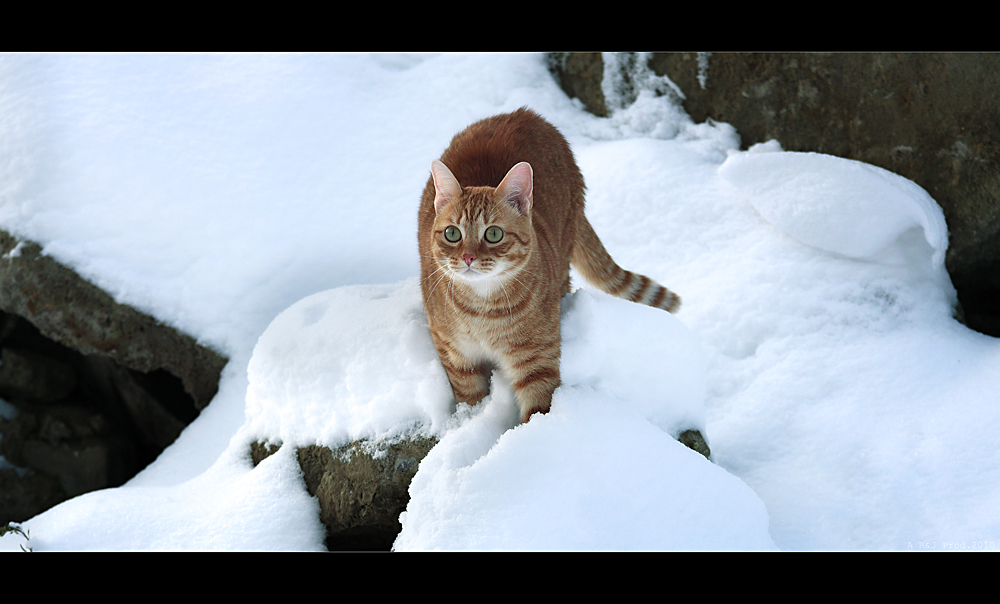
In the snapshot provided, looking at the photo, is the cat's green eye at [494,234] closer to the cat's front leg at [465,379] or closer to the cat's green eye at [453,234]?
the cat's green eye at [453,234]

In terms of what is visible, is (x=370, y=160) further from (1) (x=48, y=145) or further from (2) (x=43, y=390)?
(2) (x=43, y=390)

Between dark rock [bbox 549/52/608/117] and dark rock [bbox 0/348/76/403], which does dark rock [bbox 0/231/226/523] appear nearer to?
dark rock [bbox 0/348/76/403]

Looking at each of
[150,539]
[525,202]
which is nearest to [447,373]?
[525,202]

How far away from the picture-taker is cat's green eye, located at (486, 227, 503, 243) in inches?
82.9

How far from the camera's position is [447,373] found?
2471 mm

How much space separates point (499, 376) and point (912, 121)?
9.86 feet

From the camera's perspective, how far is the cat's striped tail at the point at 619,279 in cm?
305

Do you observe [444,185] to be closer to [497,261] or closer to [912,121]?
[497,261]

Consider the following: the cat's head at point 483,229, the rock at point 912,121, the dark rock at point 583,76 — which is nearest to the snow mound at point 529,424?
the cat's head at point 483,229

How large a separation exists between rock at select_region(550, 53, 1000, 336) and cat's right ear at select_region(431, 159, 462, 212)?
292 centimetres

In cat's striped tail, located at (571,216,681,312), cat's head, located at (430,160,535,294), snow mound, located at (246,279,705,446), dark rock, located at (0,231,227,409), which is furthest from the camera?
dark rock, located at (0,231,227,409)

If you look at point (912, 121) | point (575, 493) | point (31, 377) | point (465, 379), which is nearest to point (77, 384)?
point (31, 377)

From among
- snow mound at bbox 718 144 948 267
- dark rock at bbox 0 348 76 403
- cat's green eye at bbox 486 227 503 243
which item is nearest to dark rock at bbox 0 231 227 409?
dark rock at bbox 0 348 76 403

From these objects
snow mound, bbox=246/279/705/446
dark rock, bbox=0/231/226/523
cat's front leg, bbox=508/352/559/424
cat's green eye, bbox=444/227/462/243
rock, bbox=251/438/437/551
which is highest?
cat's green eye, bbox=444/227/462/243
